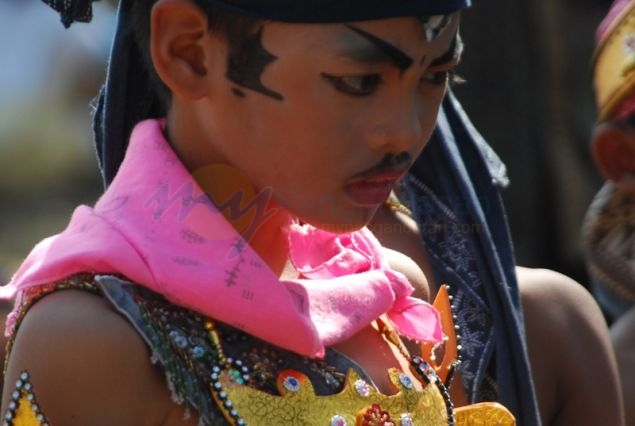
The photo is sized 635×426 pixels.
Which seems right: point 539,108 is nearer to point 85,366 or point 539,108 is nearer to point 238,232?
point 238,232

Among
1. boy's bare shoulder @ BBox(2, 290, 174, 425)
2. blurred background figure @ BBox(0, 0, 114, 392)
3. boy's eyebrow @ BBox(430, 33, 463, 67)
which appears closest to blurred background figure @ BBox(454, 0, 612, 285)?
blurred background figure @ BBox(0, 0, 114, 392)

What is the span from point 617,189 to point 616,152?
11 centimetres

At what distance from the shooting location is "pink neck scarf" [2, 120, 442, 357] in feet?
7.16

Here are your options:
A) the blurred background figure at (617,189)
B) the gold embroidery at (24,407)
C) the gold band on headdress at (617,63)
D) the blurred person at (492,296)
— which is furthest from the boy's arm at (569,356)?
the gold embroidery at (24,407)

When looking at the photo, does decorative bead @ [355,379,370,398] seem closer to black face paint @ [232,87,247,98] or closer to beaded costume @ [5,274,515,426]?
beaded costume @ [5,274,515,426]

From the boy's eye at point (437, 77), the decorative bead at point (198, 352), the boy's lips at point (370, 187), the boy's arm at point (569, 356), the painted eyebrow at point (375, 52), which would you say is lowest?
the boy's arm at point (569, 356)

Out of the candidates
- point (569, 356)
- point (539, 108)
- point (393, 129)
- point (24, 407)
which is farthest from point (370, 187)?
point (539, 108)

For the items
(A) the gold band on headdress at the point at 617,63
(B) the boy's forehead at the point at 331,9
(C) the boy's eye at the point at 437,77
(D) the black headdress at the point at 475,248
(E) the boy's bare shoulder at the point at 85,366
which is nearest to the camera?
(E) the boy's bare shoulder at the point at 85,366

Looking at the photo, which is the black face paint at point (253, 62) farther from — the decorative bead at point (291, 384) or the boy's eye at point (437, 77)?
the decorative bead at point (291, 384)

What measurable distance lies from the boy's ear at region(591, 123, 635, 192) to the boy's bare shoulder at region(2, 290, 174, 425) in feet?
4.79

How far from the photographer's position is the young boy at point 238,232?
2.14 metres

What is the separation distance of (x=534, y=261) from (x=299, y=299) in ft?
15.0

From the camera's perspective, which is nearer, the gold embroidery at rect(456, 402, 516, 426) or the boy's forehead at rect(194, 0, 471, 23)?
the boy's forehead at rect(194, 0, 471, 23)

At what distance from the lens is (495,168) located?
3.08m
